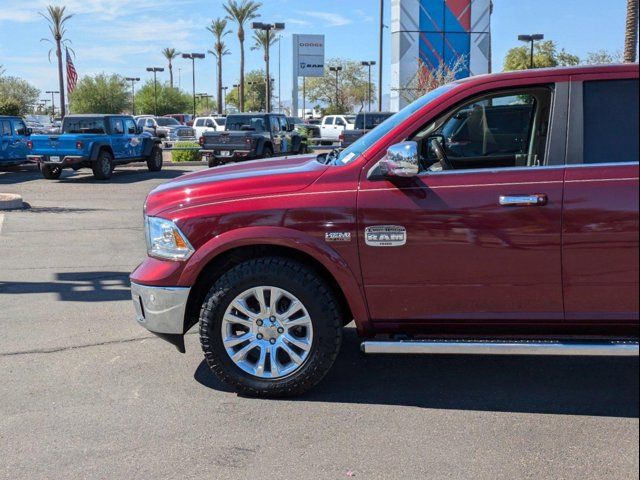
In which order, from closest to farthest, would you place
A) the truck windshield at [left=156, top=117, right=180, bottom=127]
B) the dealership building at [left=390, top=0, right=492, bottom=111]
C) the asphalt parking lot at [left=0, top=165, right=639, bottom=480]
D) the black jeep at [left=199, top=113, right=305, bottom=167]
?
the asphalt parking lot at [left=0, top=165, right=639, bottom=480] → the black jeep at [left=199, top=113, right=305, bottom=167] → the dealership building at [left=390, top=0, right=492, bottom=111] → the truck windshield at [left=156, top=117, right=180, bottom=127]

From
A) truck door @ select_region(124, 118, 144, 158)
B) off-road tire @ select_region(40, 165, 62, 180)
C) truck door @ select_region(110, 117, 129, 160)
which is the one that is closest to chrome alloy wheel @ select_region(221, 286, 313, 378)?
truck door @ select_region(110, 117, 129, 160)

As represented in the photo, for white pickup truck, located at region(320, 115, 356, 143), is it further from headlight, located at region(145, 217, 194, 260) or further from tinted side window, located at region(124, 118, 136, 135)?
headlight, located at region(145, 217, 194, 260)

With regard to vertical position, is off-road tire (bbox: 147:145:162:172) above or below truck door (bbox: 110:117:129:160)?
below

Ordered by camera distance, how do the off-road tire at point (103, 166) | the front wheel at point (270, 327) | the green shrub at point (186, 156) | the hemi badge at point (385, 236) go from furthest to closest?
the green shrub at point (186, 156)
the off-road tire at point (103, 166)
the front wheel at point (270, 327)
the hemi badge at point (385, 236)

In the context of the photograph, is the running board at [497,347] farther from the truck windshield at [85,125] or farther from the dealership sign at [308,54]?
the dealership sign at [308,54]

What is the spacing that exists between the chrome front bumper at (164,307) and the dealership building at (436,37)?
34.1 metres

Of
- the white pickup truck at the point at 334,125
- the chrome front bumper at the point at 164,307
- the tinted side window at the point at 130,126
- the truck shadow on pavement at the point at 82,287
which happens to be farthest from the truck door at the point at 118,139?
the white pickup truck at the point at 334,125

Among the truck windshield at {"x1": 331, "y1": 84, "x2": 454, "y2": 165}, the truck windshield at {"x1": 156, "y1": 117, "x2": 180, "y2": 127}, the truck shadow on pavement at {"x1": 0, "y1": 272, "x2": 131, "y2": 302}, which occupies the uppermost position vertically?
the truck windshield at {"x1": 156, "y1": 117, "x2": 180, "y2": 127}

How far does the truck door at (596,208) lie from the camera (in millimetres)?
3885

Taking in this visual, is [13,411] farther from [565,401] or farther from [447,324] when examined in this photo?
[565,401]

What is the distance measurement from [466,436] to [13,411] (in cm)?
271

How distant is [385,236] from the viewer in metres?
4.25

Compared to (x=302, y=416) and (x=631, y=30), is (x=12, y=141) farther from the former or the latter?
(x=302, y=416)

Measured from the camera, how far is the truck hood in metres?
4.44
